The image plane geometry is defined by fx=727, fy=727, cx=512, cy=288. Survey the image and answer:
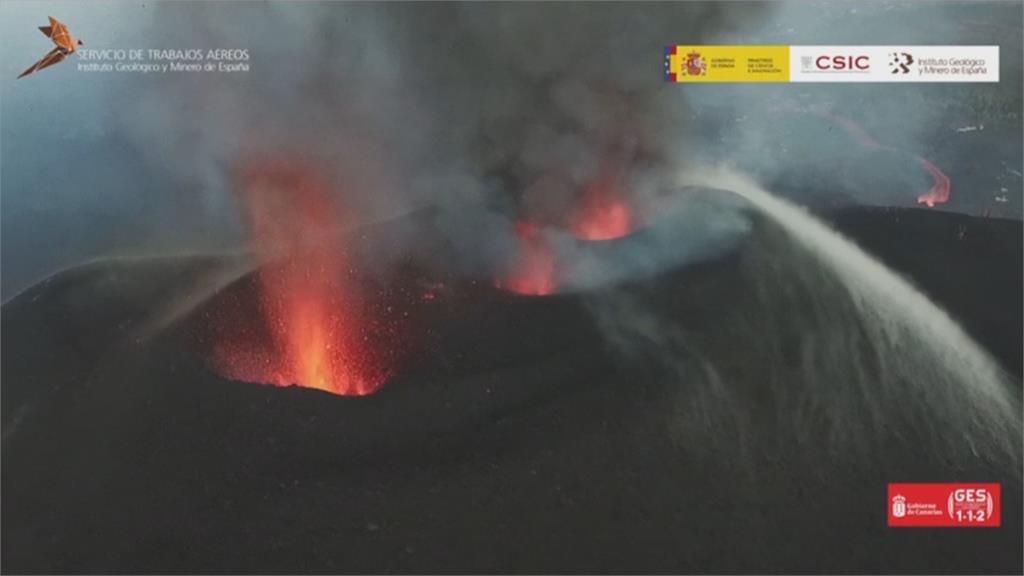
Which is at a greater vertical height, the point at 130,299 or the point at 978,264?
the point at 130,299

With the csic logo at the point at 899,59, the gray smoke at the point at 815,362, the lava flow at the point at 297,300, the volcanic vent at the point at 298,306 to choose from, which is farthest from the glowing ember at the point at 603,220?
the csic logo at the point at 899,59

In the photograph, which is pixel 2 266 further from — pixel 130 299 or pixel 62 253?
pixel 130 299

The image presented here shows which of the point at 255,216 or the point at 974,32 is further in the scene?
the point at 255,216

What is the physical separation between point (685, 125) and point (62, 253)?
3.86 meters

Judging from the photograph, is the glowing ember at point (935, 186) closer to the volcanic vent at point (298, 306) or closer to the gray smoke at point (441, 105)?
the gray smoke at point (441, 105)

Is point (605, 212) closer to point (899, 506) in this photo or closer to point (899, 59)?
point (899, 59)

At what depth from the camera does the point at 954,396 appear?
4371 millimetres

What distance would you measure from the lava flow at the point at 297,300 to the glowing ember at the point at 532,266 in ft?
3.05

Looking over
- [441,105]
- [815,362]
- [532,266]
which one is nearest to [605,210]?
[532,266]

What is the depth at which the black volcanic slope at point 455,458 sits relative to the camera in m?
4.05

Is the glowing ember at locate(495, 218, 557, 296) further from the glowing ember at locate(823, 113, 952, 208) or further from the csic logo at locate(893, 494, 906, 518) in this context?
the csic logo at locate(893, 494, 906, 518)

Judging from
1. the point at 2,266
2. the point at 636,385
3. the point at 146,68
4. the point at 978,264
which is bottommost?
the point at 636,385

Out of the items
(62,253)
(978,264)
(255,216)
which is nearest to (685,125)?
(978,264)

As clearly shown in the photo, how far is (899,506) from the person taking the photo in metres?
4.14
